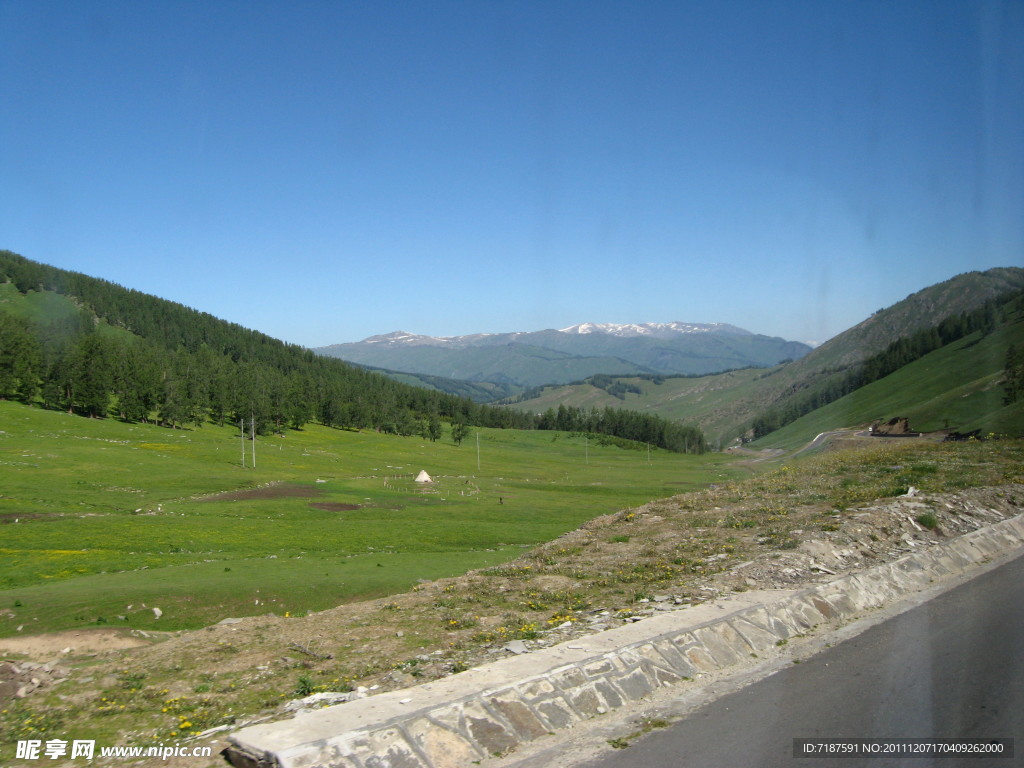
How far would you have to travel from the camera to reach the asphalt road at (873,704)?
23.6 ft

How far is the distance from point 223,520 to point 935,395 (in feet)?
442

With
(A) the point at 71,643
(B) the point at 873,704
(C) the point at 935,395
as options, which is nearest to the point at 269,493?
(A) the point at 71,643

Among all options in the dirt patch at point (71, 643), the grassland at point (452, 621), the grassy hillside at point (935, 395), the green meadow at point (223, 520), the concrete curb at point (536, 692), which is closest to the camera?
the concrete curb at point (536, 692)

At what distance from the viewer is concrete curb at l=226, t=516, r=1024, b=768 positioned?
7117mm

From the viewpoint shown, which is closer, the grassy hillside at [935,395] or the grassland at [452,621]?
the grassland at [452,621]

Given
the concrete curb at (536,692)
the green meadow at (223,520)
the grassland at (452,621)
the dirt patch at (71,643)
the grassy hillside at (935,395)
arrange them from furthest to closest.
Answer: the grassy hillside at (935,395) < the green meadow at (223,520) < the dirt patch at (71,643) < the grassland at (452,621) < the concrete curb at (536,692)

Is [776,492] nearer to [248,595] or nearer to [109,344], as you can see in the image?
[248,595]

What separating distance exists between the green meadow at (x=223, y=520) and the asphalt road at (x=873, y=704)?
1943 cm

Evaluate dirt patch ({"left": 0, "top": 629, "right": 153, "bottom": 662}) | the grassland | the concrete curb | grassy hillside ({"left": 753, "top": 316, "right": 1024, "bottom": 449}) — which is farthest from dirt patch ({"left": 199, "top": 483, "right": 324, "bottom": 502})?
grassy hillside ({"left": 753, "top": 316, "right": 1024, "bottom": 449})

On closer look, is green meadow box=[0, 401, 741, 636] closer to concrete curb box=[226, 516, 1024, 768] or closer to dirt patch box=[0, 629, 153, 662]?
dirt patch box=[0, 629, 153, 662]

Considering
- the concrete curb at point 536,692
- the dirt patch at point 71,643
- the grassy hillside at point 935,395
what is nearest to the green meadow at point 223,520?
the dirt patch at point 71,643

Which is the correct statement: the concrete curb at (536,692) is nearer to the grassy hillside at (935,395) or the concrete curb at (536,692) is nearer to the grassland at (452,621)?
the grassland at (452,621)

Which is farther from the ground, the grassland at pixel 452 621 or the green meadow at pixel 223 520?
the grassland at pixel 452 621

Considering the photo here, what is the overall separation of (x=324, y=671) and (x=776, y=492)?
2031 cm
